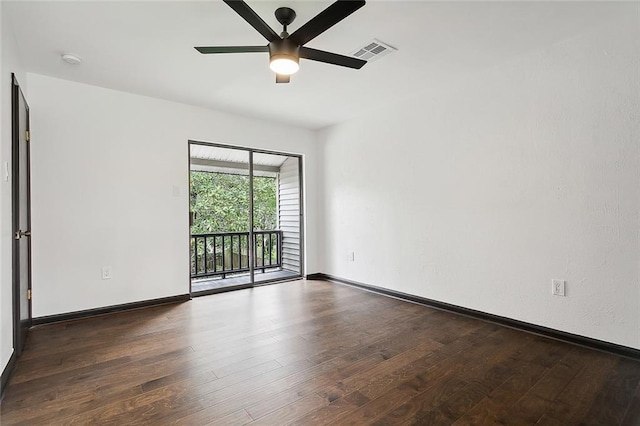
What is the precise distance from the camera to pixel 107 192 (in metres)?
3.55

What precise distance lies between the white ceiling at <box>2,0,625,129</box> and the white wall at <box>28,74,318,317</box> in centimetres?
31

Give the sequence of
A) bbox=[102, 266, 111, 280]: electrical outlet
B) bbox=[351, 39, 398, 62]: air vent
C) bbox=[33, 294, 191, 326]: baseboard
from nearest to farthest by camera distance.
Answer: bbox=[351, 39, 398, 62]: air vent
bbox=[33, 294, 191, 326]: baseboard
bbox=[102, 266, 111, 280]: electrical outlet

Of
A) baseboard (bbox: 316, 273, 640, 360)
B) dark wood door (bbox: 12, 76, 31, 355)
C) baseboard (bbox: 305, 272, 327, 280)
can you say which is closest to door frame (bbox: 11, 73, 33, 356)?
dark wood door (bbox: 12, 76, 31, 355)

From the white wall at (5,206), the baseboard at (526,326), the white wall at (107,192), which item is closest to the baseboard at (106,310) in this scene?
the white wall at (107,192)

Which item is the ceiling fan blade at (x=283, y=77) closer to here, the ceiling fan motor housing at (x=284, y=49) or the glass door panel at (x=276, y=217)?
the ceiling fan motor housing at (x=284, y=49)

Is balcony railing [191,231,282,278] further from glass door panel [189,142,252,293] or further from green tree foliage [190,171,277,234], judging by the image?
green tree foliage [190,171,277,234]

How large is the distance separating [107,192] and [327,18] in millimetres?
3061

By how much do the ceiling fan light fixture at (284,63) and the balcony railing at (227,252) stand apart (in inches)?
123

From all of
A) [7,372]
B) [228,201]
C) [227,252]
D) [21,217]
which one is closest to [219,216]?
[228,201]

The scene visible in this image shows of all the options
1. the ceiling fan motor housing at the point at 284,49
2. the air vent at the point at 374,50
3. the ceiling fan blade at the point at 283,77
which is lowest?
the ceiling fan blade at the point at 283,77

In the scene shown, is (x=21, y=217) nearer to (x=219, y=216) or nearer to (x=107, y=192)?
(x=107, y=192)

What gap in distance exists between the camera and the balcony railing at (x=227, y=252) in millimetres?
4906

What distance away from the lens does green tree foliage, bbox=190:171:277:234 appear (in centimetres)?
440

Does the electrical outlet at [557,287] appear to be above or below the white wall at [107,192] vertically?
below
